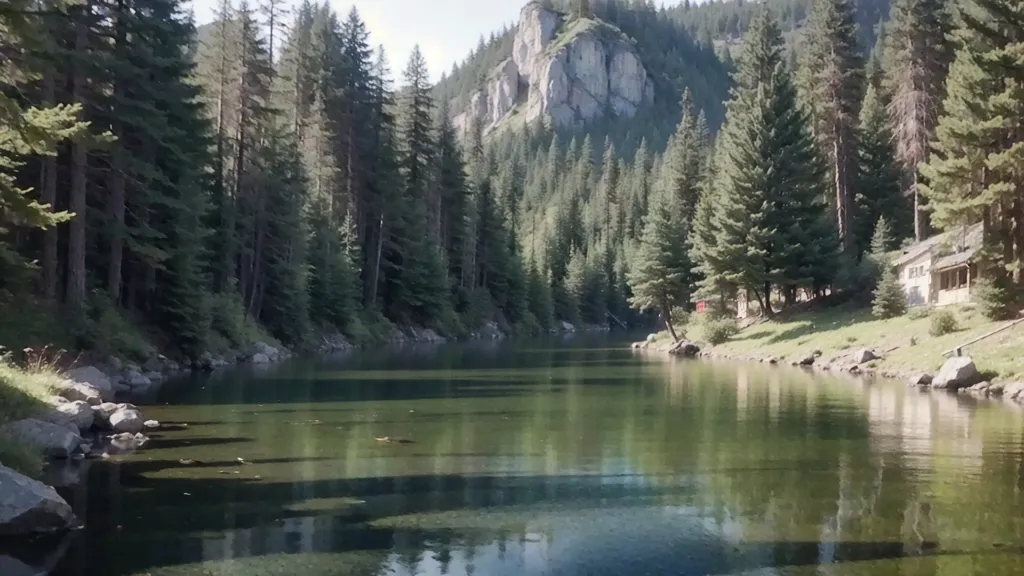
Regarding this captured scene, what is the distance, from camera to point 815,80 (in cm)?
6312

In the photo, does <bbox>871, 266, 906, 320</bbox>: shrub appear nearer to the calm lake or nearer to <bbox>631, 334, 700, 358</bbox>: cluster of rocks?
<bbox>631, 334, 700, 358</bbox>: cluster of rocks

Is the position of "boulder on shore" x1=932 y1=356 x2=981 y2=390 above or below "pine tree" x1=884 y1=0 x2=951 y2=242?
below

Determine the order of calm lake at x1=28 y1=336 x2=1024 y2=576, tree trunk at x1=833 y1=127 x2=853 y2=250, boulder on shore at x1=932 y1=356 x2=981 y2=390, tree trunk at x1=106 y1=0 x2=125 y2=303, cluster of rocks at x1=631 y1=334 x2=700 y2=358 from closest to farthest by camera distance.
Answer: calm lake at x1=28 y1=336 x2=1024 y2=576
boulder on shore at x1=932 y1=356 x2=981 y2=390
tree trunk at x1=106 y1=0 x2=125 y2=303
cluster of rocks at x1=631 y1=334 x2=700 y2=358
tree trunk at x1=833 y1=127 x2=853 y2=250

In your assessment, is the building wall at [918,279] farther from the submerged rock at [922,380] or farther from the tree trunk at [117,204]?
the tree trunk at [117,204]

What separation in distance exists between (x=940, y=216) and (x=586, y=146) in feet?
450

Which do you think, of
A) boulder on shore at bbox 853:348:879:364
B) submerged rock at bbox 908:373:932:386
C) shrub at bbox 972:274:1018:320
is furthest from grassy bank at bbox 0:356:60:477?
shrub at bbox 972:274:1018:320

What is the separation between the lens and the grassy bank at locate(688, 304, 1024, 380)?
29.1 m

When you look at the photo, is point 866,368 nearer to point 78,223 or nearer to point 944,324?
point 944,324

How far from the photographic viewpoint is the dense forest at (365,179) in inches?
1177

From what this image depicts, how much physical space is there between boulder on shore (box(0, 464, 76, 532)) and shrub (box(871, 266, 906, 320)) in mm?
38511

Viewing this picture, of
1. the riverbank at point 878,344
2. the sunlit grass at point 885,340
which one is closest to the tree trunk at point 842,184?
the riverbank at point 878,344

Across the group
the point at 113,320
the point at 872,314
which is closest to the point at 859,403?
the point at 872,314

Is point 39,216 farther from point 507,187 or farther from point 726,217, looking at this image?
point 507,187

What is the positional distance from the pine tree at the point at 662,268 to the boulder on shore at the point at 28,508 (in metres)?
52.3
